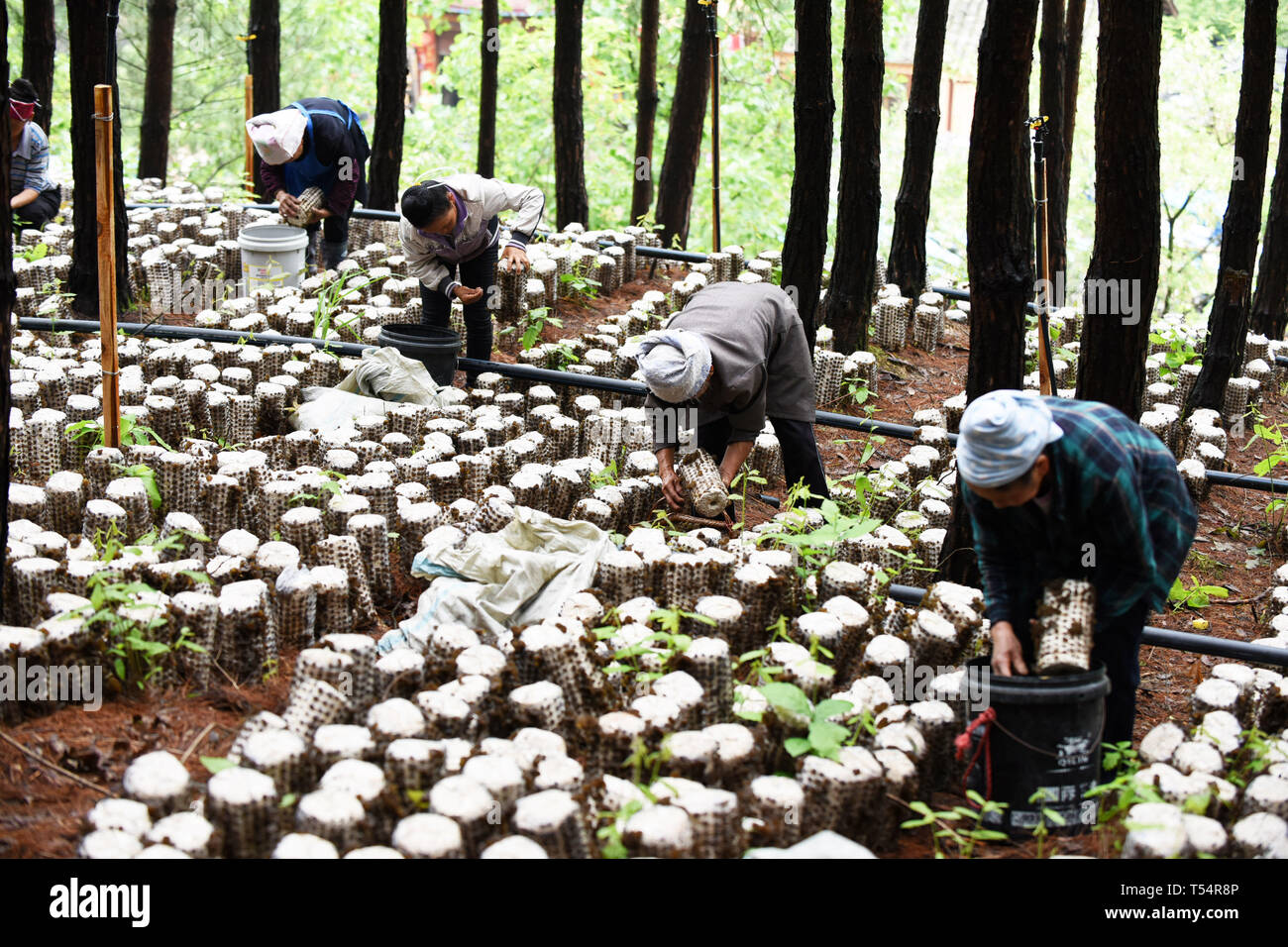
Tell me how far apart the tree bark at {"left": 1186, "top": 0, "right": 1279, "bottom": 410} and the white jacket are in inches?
163

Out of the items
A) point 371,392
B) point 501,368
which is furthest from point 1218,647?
point 371,392

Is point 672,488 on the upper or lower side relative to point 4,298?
lower

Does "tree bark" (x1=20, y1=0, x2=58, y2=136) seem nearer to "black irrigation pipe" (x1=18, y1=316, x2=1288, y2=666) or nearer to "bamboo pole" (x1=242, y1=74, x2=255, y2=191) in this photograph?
"bamboo pole" (x1=242, y1=74, x2=255, y2=191)

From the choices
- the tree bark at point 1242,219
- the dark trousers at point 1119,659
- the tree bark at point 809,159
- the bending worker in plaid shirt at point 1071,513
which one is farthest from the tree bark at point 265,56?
the dark trousers at point 1119,659

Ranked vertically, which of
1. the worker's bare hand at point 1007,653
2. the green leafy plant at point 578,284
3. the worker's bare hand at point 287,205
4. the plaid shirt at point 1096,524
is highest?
the worker's bare hand at point 287,205

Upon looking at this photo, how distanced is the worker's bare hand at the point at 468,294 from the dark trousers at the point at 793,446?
6.25ft

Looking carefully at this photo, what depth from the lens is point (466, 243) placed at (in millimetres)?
6953

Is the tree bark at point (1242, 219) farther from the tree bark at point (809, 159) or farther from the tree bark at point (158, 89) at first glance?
the tree bark at point (158, 89)

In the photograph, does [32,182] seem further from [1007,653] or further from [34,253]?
[1007,653]

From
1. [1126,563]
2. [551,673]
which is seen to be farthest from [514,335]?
[1126,563]

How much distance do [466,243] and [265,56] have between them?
623 cm

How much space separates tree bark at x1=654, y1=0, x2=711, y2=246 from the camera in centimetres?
1233

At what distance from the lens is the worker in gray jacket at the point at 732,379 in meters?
5.15
